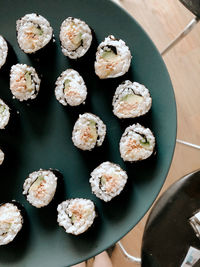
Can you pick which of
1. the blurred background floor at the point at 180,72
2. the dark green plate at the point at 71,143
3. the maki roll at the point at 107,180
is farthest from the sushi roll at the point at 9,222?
the blurred background floor at the point at 180,72

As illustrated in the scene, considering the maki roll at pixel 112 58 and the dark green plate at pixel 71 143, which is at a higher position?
the maki roll at pixel 112 58

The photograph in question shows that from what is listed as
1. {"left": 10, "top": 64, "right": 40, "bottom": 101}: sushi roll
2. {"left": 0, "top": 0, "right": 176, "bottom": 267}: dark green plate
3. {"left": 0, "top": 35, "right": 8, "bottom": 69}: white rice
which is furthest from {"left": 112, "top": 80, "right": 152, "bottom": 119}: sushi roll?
{"left": 0, "top": 35, "right": 8, "bottom": 69}: white rice

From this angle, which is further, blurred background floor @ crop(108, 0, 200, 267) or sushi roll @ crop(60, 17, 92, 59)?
blurred background floor @ crop(108, 0, 200, 267)

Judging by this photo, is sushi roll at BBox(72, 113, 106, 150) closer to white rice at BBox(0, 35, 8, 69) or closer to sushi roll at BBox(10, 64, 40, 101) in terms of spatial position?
sushi roll at BBox(10, 64, 40, 101)

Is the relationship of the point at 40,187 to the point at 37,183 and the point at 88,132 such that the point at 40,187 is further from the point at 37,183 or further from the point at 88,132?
the point at 88,132

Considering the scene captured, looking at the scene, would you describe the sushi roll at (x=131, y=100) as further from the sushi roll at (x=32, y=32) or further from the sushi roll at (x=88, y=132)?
the sushi roll at (x=32, y=32)

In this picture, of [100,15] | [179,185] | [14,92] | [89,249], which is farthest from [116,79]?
[89,249]
